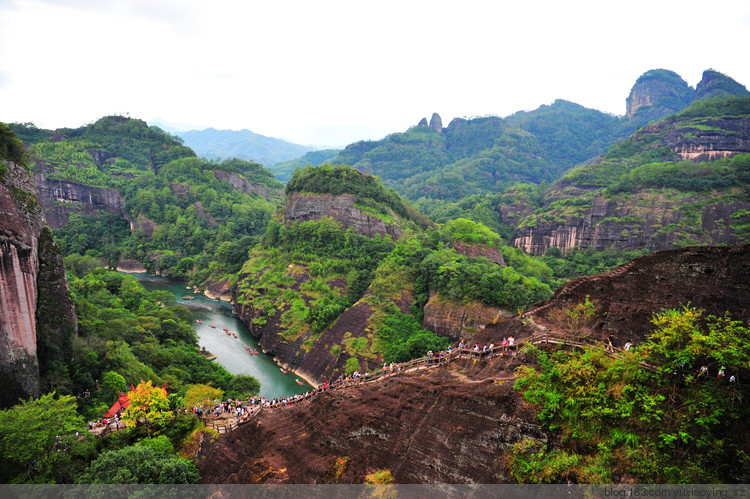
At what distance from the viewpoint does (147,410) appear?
23.3 meters

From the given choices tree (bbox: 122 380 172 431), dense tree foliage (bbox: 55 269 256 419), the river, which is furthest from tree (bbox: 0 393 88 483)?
the river

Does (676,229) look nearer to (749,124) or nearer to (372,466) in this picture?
(749,124)

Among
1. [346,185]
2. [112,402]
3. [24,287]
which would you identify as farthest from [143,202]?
[24,287]

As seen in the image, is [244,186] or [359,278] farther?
[244,186]

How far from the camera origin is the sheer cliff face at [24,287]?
25078mm

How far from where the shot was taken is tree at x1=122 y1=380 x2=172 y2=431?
22547 mm

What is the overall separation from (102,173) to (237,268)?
66051 millimetres

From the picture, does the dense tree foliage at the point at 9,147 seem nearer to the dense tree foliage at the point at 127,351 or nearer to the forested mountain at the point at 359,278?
the dense tree foliage at the point at 127,351

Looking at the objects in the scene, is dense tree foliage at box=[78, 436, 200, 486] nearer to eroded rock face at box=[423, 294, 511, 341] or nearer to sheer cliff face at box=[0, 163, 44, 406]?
sheer cliff face at box=[0, 163, 44, 406]

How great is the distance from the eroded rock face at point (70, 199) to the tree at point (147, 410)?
105m

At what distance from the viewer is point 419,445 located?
669 inches

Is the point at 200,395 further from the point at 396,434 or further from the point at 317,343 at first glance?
the point at 317,343

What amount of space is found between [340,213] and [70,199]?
267 feet

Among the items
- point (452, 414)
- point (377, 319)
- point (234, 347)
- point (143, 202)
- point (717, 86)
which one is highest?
point (717, 86)
